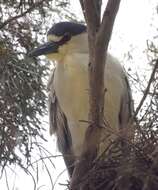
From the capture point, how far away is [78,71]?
11.6 feet

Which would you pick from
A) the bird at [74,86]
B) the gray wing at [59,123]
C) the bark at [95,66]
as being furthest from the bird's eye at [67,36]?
the bark at [95,66]

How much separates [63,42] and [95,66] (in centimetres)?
117

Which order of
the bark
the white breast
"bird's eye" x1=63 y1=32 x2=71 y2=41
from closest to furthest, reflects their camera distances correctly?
the bark → the white breast → "bird's eye" x1=63 y1=32 x2=71 y2=41

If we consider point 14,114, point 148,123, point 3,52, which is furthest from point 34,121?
point 148,123

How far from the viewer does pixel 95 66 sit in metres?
2.46

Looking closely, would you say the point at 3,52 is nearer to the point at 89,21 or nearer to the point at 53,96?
the point at 53,96

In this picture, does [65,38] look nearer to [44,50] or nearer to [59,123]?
[44,50]

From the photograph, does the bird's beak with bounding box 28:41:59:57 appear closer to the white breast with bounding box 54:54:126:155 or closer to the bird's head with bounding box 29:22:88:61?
the bird's head with bounding box 29:22:88:61

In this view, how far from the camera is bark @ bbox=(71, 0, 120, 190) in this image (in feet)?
8.02

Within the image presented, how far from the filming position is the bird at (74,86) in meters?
3.50

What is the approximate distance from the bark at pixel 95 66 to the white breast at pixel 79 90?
0.90 meters

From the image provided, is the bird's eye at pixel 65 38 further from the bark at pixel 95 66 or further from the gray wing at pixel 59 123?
the bark at pixel 95 66

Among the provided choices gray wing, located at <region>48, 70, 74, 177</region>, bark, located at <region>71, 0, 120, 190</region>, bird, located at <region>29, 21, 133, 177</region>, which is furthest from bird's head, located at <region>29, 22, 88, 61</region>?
bark, located at <region>71, 0, 120, 190</region>

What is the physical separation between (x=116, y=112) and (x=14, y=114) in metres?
0.59
